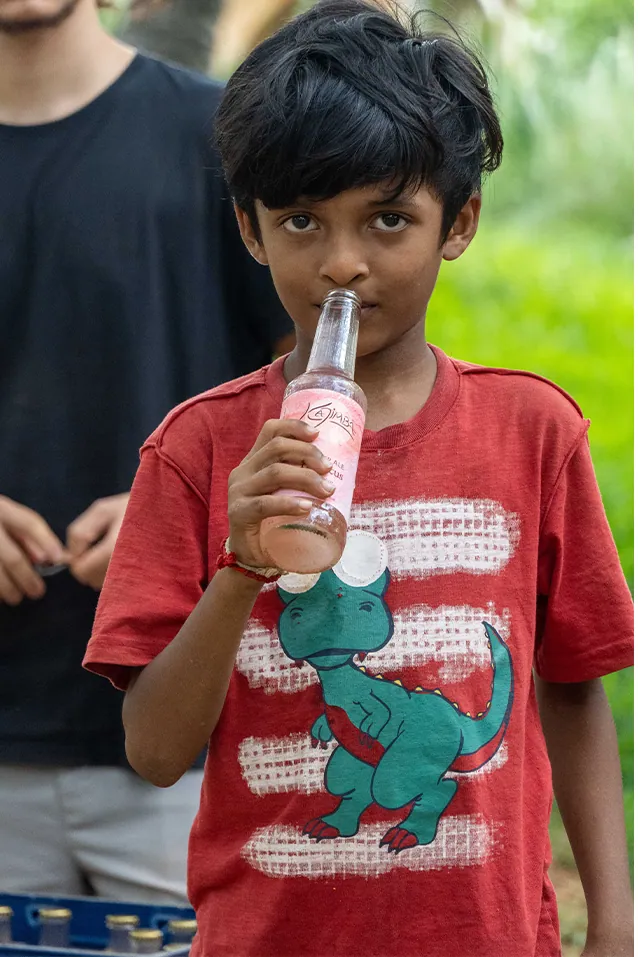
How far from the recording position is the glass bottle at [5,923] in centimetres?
160

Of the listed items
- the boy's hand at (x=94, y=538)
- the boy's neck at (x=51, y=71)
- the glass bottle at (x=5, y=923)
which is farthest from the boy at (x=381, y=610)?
the boy's neck at (x=51, y=71)

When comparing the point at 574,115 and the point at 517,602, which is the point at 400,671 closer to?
the point at 517,602

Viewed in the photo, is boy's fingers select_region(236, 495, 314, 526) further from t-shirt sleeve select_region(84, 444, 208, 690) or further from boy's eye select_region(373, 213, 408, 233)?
boy's eye select_region(373, 213, 408, 233)

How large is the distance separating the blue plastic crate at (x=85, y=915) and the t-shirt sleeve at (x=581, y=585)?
58cm

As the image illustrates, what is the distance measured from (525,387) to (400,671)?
0.36 metres

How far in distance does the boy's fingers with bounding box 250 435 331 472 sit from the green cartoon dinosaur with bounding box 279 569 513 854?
0.77 ft

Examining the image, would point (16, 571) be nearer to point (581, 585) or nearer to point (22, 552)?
point (22, 552)

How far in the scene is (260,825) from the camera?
4.47 feet

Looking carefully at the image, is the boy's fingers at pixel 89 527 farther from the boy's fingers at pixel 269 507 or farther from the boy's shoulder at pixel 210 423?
the boy's fingers at pixel 269 507

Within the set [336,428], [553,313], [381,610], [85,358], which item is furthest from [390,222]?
[553,313]

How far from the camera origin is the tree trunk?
280 centimetres

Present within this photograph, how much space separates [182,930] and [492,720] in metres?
0.49

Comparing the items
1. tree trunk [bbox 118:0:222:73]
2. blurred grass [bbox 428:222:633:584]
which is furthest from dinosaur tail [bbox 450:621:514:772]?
blurred grass [bbox 428:222:633:584]

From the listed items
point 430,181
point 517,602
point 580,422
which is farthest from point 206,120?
point 517,602
